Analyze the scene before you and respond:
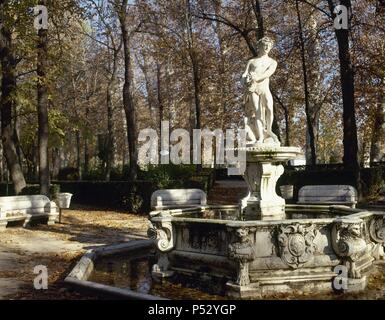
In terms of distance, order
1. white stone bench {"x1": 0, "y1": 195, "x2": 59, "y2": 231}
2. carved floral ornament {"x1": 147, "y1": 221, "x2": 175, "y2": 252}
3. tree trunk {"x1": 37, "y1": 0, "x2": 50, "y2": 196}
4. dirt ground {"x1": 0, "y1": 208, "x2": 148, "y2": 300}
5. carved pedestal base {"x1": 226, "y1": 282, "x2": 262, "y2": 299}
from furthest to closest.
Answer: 1. tree trunk {"x1": 37, "y1": 0, "x2": 50, "y2": 196}
2. white stone bench {"x1": 0, "y1": 195, "x2": 59, "y2": 231}
3. carved floral ornament {"x1": 147, "y1": 221, "x2": 175, "y2": 252}
4. dirt ground {"x1": 0, "y1": 208, "x2": 148, "y2": 300}
5. carved pedestal base {"x1": 226, "y1": 282, "x2": 262, "y2": 299}

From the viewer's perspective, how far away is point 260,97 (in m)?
9.32

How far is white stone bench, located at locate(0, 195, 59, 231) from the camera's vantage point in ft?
47.6

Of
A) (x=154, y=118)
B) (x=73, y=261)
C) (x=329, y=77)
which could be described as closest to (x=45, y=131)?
(x=73, y=261)

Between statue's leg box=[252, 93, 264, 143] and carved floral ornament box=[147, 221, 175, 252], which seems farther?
statue's leg box=[252, 93, 264, 143]

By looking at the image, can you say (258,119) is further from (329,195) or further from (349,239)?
(329,195)

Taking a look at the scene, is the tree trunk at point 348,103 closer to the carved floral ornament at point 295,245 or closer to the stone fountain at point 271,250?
the stone fountain at point 271,250

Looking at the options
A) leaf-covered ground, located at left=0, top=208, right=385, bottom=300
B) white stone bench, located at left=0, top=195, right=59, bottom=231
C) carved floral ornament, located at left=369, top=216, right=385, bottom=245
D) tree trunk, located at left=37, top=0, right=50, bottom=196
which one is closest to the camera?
leaf-covered ground, located at left=0, top=208, right=385, bottom=300

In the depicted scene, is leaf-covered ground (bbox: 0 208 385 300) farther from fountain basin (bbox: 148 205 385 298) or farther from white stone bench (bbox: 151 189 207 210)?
white stone bench (bbox: 151 189 207 210)

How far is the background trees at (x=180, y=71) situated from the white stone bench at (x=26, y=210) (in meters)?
2.25

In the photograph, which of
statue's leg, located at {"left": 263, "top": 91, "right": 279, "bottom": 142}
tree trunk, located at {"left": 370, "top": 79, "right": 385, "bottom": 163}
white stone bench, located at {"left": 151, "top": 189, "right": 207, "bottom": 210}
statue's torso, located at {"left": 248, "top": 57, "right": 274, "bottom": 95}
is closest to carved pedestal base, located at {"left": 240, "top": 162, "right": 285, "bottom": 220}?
statue's leg, located at {"left": 263, "top": 91, "right": 279, "bottom": 142}

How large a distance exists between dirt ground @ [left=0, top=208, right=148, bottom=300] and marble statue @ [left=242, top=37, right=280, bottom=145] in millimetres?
4362

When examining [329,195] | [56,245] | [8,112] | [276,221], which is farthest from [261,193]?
[8,112]

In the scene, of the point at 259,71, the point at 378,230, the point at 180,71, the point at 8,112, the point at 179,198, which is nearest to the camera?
the point at 378,230

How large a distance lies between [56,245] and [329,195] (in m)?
8.29
